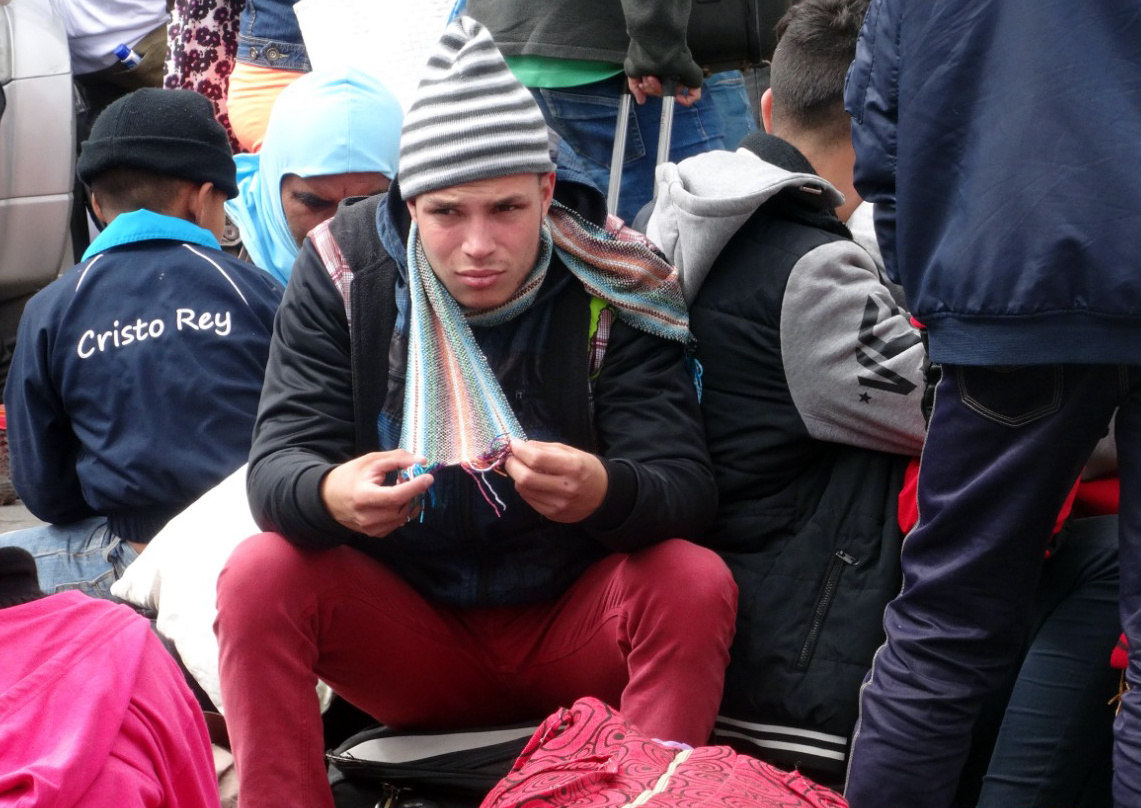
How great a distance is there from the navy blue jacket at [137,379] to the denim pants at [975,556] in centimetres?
160

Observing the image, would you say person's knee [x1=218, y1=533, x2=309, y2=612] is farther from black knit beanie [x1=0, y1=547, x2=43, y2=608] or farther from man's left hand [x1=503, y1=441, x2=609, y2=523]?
black knit beanie [x1=0, y1=547, x2=43, y2=608]

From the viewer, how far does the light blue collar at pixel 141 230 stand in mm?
3387

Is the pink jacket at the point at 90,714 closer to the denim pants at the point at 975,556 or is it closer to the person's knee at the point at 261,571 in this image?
the person's knee at the point at 261,571

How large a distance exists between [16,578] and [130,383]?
1.61 m

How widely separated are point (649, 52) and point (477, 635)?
1680 millimetres

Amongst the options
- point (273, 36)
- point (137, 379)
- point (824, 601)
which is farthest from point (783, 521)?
point (273, 36)

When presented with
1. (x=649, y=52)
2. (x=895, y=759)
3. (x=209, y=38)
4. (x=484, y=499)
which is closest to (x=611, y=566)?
(x=484, y=499)

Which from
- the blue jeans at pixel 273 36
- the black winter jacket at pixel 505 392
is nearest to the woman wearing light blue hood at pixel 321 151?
the blue jeans at pixel 273 36

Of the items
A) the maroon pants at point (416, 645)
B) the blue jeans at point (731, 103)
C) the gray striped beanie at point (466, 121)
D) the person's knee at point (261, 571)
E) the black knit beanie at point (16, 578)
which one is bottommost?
the maroon pants at point (416, 645)

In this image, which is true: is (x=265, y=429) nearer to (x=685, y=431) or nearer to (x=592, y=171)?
(x=685, y=431)

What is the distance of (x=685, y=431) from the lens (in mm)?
2570

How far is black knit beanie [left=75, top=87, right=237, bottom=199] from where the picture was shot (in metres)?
3.48

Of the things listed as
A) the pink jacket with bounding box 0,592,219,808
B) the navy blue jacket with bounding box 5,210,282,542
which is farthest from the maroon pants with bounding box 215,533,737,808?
the navy blue jacket with bounding box 5,210,282,542

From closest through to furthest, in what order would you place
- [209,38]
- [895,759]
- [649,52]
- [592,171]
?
[895,759]
[649,52]
[592,171]
[209,38]
